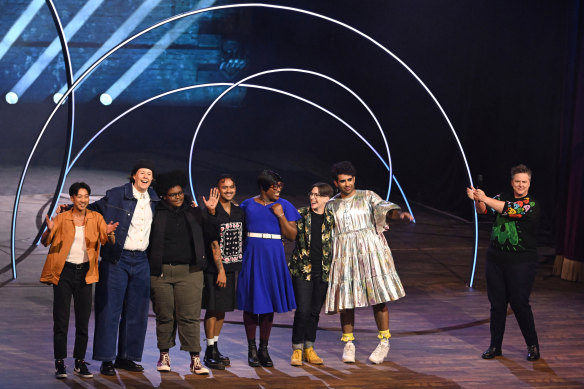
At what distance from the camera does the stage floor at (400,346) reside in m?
5.04

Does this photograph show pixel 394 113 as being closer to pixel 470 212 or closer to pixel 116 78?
pixel 470 212

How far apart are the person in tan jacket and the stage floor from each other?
276 millimetres

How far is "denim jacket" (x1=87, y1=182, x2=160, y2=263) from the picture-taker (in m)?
4.98

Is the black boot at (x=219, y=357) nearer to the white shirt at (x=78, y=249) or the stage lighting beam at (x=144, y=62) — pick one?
the white shirt at (x=78, y=249)

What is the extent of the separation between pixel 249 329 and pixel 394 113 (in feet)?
35.8

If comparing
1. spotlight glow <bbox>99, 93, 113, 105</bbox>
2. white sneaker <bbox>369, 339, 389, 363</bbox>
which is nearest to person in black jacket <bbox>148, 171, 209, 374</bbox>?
white sneaker <bbox>369, 339, 389, 363</bbox>

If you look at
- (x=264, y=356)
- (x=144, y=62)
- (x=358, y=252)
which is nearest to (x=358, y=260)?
(x=358, y=252)

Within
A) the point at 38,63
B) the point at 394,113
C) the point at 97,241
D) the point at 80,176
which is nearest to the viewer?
the point at 97,241

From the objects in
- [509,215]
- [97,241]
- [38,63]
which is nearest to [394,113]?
[38,63]

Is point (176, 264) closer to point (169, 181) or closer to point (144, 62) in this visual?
point (169, 181)

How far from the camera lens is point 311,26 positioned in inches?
697

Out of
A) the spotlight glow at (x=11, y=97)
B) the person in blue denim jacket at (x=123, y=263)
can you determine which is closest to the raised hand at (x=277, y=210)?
the person in blue denim jacket at (x=123, y=263)

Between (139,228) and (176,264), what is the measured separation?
12.9 inches

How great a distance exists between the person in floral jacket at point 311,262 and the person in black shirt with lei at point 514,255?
1.03 metres
